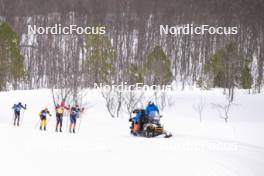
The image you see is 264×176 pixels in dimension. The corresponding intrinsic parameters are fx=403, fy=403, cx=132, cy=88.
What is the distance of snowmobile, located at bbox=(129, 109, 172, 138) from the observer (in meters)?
18.8

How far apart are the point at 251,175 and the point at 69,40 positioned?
56679 millimetres

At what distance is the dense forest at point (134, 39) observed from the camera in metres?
48.6

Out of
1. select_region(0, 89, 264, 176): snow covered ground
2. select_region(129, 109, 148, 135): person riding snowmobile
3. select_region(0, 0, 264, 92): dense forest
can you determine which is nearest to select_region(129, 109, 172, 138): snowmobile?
select_region(129, 109, 148, 135): person riding snowmobile

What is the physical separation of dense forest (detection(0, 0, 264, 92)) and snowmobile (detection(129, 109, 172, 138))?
27217mm

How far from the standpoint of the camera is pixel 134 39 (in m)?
70.6

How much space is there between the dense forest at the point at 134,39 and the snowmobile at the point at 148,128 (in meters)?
27.2

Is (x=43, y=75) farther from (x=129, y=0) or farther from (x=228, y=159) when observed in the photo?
(x=228, y=159)

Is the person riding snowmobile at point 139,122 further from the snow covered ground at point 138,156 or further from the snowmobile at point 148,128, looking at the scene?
A: the snow covered ground at point 138,156

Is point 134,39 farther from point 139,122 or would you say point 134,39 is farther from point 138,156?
point 138,156

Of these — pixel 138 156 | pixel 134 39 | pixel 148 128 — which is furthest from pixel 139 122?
pixel 134 39

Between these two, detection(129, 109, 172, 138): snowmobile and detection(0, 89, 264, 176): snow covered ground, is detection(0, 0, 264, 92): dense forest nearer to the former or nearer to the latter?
detection(129, 109, 172, 138): snowmobile

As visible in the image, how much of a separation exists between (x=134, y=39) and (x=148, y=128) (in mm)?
52785

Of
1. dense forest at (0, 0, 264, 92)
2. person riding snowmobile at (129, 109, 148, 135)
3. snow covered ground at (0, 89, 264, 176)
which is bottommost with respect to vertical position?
snow covered ground at (0, 89, 264, 176)

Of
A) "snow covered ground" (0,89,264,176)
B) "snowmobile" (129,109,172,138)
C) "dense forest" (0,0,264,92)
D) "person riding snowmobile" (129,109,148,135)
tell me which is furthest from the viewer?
"dense forest" (0,0,264,92)
